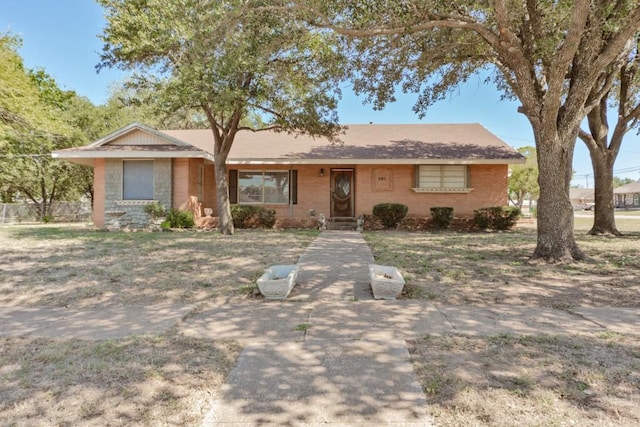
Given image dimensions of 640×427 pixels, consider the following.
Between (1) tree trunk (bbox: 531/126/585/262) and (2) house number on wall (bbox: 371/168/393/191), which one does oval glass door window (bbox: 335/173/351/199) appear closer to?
(2) house number on wall (bbox: 371/168/393/191)

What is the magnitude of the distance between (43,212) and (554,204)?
2703 cm

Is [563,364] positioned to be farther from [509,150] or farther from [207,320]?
[509,150]

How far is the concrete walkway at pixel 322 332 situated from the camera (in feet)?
7.50

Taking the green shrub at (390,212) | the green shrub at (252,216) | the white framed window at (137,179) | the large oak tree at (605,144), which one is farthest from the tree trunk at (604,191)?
the white framed window at (137,179)

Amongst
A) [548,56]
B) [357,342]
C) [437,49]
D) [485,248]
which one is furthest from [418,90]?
[357,342]

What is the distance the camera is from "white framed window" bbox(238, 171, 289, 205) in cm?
1598

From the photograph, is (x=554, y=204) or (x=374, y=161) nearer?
(x=554, y=204)

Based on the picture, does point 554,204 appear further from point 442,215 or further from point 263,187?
point 263,187

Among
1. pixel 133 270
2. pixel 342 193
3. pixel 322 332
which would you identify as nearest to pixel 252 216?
pixel 342 193

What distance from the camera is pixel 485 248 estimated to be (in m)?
9.27

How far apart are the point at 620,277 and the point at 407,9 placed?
6032mm

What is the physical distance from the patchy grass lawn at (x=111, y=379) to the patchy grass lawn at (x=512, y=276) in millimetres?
3049

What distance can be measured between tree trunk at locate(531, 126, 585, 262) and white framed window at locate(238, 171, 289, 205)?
34.5 feet

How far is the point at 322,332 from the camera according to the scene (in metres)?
3.58
